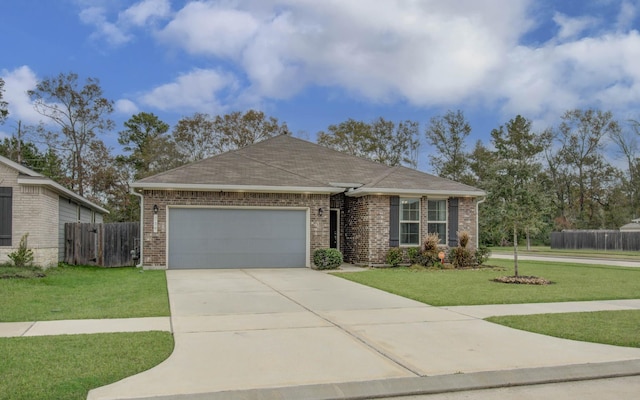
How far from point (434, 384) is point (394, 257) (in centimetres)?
1274

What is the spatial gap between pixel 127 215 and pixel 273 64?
23023 millimetres

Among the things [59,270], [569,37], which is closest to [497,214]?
[569,37]

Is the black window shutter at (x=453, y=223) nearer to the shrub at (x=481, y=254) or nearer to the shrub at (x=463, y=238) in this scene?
the shrub at (x=463, y=238)

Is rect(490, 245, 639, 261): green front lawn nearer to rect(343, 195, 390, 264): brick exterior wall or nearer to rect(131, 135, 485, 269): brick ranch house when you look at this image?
rect(131, 135, 485, 269): brick ranch house

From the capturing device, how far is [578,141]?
49625 mm

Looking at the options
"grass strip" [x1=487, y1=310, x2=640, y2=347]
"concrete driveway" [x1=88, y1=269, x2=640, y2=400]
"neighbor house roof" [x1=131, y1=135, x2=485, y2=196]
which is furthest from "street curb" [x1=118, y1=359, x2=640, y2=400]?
"neighbor house roof" [x1=131, y1=135, x2=485, y2=196]

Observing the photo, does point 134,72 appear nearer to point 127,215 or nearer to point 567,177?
point 127,215

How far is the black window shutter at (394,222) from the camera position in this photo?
17938 mm

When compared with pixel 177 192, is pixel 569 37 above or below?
above

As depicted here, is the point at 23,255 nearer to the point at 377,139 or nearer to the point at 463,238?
the point at 463,238

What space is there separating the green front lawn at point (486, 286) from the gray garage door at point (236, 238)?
2.90 meters

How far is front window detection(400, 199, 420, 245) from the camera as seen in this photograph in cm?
1828

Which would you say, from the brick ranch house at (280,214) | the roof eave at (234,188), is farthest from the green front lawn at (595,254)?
the roof eave at (234,188)

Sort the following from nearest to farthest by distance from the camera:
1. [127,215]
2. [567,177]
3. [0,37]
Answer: [0,37] → [127,215] → [567,177]
